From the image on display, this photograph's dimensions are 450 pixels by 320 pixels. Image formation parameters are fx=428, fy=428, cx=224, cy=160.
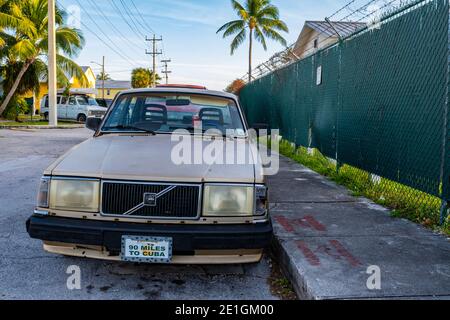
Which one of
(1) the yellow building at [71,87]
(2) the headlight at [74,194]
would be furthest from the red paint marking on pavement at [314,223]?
(1) the yellow building at [71,87]

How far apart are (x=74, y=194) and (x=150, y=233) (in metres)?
0.64

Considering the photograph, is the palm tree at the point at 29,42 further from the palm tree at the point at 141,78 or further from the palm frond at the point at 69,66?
the palm tree at the point at 141,78

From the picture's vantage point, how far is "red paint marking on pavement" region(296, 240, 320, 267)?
3.31 m

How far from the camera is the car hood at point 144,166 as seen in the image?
10.0ft

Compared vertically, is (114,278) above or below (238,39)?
below

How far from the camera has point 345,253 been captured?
3.54 m

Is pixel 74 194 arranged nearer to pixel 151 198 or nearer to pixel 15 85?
pixel 151 198

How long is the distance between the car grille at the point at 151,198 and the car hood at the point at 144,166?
0.19ft

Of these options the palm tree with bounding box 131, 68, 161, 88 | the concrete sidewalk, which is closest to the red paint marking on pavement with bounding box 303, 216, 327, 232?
the concrete sidewalk

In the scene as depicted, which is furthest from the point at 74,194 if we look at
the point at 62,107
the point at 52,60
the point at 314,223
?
the point at 62,107

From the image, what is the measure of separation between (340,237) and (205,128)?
169 cm

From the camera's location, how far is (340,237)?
397 cm
